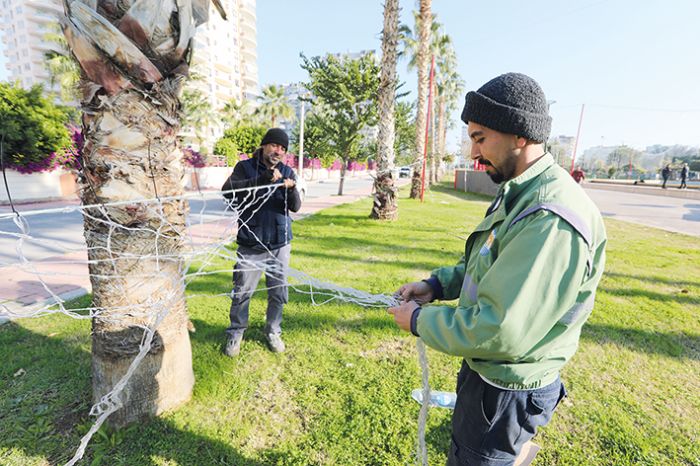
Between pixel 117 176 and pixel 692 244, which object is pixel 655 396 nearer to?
pixel 117 176

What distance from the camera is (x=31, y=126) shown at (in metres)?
12.9

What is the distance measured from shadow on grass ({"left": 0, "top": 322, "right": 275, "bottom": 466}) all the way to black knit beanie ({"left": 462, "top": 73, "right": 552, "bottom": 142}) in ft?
7.17

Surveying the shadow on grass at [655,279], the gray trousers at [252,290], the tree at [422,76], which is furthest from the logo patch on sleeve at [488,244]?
the tree at [422,76]

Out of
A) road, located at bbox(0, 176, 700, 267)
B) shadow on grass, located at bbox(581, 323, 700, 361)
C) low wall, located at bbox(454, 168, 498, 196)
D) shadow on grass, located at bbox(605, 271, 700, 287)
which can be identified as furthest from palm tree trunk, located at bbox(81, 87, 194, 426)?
low wall, located at bbox(454, 168, 498, 196)

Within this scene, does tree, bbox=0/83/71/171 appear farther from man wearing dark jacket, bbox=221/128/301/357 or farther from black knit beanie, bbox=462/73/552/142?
black knit beanie, bbox=462/73/552/142

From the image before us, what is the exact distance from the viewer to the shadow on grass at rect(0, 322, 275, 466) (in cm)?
207

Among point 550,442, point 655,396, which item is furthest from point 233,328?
point 655,396

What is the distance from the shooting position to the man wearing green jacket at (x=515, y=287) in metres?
0.96

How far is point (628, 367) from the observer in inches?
121

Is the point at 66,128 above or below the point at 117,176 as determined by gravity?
above

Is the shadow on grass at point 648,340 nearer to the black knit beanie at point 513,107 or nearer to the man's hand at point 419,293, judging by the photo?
the man's hand at point 419,293

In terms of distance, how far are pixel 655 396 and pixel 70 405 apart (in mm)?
4298

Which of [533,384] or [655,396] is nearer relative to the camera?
[533,384]

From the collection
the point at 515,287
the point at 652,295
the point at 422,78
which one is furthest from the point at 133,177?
the point at 422,78
